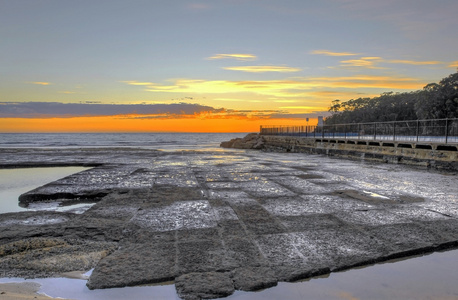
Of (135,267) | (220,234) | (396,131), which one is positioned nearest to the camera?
(135,267)

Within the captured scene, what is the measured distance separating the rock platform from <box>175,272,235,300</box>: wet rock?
1cm

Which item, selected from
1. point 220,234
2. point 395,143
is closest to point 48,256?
point 220,234

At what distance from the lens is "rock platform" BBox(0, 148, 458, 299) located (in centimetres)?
383

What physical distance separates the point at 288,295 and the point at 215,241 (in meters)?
1.64

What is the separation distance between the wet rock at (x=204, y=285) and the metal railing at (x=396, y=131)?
15.8 meters

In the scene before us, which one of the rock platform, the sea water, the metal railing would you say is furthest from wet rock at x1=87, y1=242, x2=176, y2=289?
the sea water

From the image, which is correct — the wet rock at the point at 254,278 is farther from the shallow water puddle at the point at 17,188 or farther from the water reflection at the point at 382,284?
the shallow water puddle at the point at 17,188

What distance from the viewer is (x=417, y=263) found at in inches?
167

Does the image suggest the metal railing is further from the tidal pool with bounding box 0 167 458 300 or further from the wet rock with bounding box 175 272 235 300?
the wet rock with bounding box 175 272 235 300

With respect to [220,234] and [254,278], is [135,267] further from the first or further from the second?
[220,234]

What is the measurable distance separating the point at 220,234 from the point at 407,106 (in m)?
99.1

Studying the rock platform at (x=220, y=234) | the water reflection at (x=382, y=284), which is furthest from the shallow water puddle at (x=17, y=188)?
the water reflection at (x=382, y=284)

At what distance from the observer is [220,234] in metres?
5.17


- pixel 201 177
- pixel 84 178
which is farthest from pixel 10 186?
pixel 201 177
